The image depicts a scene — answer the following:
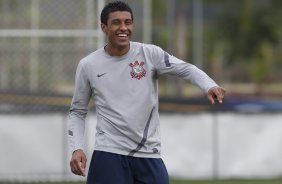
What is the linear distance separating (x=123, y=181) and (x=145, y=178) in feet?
0.53

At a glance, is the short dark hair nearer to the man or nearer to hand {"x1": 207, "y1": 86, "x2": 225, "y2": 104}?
the man

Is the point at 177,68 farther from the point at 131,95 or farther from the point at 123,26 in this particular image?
the point at 123,26

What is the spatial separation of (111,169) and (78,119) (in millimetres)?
530

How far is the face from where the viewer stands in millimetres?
8461

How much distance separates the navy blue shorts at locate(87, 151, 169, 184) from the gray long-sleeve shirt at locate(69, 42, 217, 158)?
1.8 inches

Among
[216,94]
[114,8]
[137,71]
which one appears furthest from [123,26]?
[216,94]

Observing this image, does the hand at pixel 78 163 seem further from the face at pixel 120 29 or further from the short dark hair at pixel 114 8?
the short dark hair at pixel 114 8

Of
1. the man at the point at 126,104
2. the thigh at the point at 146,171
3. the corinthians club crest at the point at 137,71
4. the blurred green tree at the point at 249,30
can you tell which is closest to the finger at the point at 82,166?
the man at the point at 126,104

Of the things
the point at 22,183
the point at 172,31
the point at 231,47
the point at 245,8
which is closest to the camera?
the point at 22,183

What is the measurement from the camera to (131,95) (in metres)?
8.49

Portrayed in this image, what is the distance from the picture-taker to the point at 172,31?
7625cm

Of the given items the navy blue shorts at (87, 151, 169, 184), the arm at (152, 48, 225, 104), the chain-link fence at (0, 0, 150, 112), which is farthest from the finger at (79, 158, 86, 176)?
the chain-link fence at (0, 0, 150, 112)

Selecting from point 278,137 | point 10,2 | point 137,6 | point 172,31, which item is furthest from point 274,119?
point 172,31

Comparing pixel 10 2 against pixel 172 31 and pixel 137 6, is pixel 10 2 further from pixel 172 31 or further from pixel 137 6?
pixel 172 31
